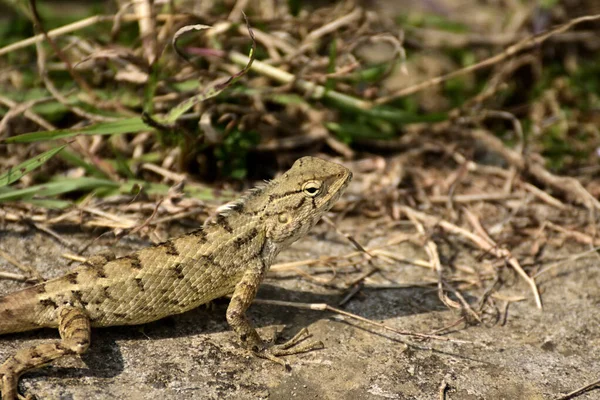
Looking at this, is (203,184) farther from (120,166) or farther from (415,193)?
(415,193)

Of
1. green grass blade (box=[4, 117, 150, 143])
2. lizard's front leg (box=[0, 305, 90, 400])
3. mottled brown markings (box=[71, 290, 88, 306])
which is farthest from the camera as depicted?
green grass blade (box=[4, 117, 150, 143])

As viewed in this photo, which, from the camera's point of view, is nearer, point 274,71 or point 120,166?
point 120,166

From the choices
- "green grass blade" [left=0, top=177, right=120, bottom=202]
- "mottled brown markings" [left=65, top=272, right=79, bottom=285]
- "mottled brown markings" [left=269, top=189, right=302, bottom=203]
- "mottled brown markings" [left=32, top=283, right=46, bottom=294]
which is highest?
"mottled brown markings" [left=269, top=189, right=302, bottom=203]

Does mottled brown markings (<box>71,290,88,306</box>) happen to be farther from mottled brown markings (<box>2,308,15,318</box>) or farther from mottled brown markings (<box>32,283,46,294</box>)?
mottled brown markings (<box>2,308,15,318</box>)

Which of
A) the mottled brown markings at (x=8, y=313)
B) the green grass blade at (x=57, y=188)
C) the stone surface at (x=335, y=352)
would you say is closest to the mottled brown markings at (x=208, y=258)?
the stone surface at (x=335, y=352)

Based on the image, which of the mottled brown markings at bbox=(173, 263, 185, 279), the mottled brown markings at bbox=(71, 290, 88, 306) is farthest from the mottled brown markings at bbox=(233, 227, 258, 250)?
the mottled brown markings at bbox=(71, 290, 88, 306)

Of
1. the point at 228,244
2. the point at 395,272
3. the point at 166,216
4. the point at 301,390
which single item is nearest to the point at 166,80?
the point at 166,216

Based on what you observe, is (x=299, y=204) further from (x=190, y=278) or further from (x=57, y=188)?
(x=57, y=188)
